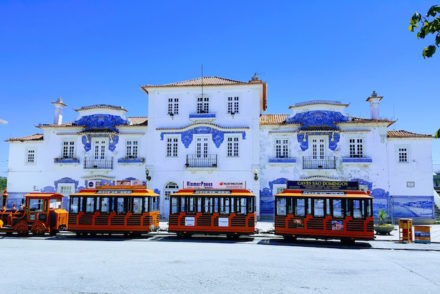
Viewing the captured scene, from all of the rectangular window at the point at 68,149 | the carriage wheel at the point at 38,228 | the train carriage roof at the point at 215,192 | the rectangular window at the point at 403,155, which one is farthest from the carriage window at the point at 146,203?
the rectangular window at the point at 403,155

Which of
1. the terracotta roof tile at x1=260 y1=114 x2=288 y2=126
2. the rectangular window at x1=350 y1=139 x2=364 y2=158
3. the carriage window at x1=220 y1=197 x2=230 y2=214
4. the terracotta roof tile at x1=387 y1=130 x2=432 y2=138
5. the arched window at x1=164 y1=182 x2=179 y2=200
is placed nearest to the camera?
the carriage window at x1=220 y1=197 x2=230 y2=214

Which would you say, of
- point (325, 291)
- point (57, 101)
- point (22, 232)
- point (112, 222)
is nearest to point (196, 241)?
point (112, 222)

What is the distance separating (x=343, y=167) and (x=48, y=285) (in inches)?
933

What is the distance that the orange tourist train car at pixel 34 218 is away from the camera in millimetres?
19781

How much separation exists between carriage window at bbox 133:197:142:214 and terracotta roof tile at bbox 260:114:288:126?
12.8 metres

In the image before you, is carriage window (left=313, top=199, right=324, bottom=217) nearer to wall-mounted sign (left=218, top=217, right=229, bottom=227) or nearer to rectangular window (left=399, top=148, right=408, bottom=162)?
wall-mounted sign (left=218, top=217, right=229, bottom=227)

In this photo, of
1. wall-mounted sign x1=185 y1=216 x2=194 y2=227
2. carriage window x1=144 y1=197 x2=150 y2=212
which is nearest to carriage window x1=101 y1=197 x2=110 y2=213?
carriage window x1=144 y1=197 x2=150 y2=212

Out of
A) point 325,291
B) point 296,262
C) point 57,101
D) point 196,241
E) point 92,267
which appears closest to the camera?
point 325,291

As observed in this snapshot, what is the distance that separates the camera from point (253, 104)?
29.6 metres

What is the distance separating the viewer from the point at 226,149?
29.5m

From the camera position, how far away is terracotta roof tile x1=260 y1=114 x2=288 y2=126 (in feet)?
97.3

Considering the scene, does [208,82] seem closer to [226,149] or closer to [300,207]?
[226,149]

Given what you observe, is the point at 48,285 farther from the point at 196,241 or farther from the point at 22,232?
the point at 22,232

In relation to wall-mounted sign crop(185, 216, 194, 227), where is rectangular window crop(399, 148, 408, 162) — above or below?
above
